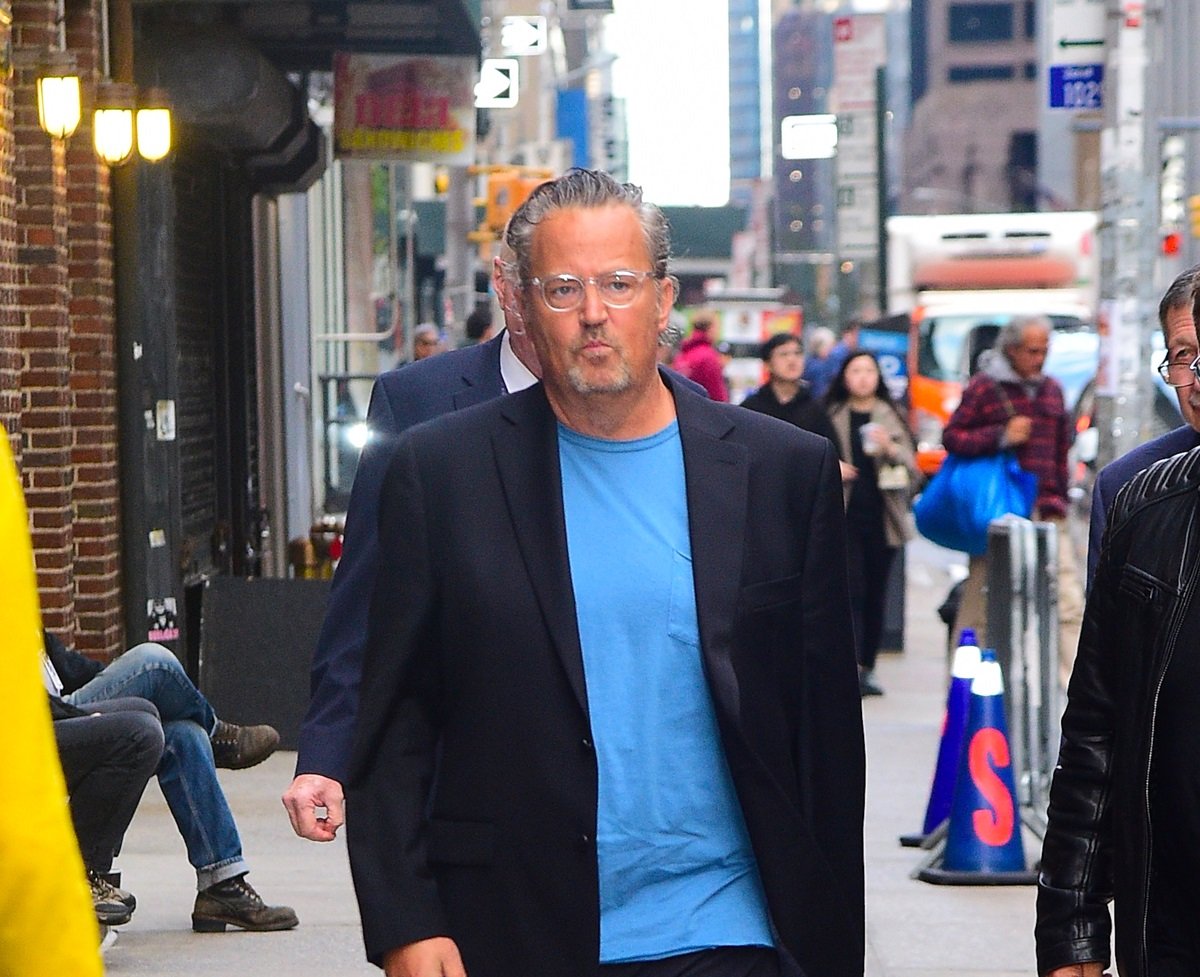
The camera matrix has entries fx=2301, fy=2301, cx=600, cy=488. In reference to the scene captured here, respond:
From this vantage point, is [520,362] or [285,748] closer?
[520,362]

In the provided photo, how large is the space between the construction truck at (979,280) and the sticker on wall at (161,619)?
67.7ft

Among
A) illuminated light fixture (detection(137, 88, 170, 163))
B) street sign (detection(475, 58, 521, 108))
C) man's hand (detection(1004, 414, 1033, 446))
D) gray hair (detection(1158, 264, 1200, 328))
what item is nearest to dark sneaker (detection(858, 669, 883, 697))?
man's hand (detection(1004, 414, 1033, 446))

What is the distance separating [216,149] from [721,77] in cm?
7691

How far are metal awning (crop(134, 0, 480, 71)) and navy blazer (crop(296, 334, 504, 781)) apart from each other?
→ 7.40 meters

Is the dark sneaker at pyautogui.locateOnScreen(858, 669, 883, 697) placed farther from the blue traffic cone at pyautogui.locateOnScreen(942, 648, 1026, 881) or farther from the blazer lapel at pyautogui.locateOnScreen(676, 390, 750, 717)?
the blazer lapel at pyautogui.locateOnScreen(676, 390, 750, 717)

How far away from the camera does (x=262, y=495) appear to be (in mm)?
16906

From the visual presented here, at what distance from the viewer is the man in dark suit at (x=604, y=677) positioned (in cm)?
339

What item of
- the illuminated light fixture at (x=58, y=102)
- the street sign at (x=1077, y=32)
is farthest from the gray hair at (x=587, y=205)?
the street sign at (x=1077, y=32)

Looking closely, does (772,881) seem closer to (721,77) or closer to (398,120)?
(398,120)

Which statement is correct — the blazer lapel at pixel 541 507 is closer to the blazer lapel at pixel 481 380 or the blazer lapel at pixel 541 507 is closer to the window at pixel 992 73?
the blazer lapel at pixel 481 380

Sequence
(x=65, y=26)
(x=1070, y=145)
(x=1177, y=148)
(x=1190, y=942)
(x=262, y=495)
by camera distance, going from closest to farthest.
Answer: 1. (x=1190, y=942)
2. (x=65, y=26)
3. (x=262, y=495)
4. (x=1177, y=148)
5. (x=1070, y=145)

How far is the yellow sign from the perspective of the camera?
1497 cm

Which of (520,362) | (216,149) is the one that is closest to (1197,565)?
(520,362)

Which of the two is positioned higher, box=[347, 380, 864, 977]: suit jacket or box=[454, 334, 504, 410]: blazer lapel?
box=[454, 334, 504, 410]: blazer lapel
